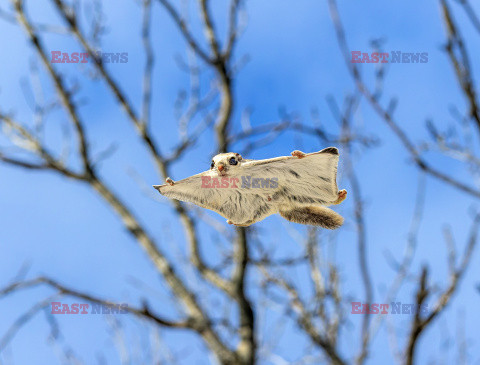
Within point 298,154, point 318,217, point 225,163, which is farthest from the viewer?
Answer: point 318,217

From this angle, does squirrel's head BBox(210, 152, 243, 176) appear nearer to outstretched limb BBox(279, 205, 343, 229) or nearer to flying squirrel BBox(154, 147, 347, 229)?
flying squirrel BBox(154, 147, 347, 229)

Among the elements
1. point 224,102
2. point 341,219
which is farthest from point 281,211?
point 224,102

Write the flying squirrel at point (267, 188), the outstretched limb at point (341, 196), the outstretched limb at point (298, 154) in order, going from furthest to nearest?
the outstretched limb at point (341, 196) → the flying squirrel at point (267, 188) → the outstretched limb at point (298, 154)

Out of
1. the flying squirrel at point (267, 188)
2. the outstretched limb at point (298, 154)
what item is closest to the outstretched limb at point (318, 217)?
the flying squirrel at point (267, 188)

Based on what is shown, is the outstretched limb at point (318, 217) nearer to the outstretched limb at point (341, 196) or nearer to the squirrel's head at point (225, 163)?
the outstretched limb at point (341, 196)

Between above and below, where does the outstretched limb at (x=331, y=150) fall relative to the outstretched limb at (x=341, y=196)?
above

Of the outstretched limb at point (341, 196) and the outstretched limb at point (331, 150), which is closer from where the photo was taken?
the outstretched limb at point (331, 150)

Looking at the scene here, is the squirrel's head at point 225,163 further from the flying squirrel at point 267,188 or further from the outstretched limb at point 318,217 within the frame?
the outstretched limb at point 318,217

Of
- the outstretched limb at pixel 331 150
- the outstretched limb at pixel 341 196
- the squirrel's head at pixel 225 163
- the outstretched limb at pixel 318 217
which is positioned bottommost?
the outstretched limb at pixel 318 217

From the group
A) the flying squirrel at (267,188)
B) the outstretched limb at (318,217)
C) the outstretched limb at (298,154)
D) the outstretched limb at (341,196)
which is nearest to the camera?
the outstretched limb at (298,154)

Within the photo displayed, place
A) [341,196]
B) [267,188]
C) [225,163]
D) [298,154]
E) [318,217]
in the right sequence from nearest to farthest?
[298,154] → [225,163] → [341,196] → [267,188] → [318,217]

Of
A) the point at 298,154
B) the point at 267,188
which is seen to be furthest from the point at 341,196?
the point at 298,154

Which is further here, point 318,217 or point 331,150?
point 318,217

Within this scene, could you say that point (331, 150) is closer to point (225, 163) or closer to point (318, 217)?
point (225, 163)
